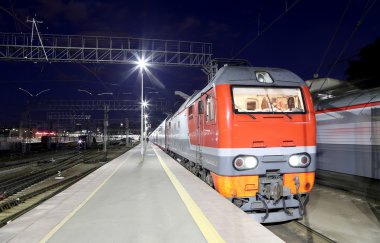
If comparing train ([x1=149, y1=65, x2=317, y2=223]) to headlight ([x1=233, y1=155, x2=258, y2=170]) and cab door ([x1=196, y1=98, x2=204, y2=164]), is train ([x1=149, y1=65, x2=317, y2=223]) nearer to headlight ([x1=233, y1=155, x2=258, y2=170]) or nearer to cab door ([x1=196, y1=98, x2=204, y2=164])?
headlight ([x1=233, y1=155, x2=258, y2=170])

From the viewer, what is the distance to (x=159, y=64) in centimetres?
2822

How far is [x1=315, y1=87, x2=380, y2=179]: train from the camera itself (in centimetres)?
992

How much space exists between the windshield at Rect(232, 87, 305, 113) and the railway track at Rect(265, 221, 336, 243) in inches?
107

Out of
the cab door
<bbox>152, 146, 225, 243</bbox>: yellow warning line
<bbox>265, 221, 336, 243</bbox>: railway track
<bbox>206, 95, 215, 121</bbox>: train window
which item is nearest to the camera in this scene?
<bbox>152, 146, 225, 243</bbox>: yellow warning line

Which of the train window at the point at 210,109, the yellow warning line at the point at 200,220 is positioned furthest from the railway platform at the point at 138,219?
the train window at the point at 210,109

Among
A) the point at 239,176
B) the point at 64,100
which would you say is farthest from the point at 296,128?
the point at 64,100

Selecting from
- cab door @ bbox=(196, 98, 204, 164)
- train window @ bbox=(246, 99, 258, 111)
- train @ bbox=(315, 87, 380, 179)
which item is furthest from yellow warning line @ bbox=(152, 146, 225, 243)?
train @ bbox=(315, 87, 380, 179)

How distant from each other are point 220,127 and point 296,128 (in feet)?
5.92

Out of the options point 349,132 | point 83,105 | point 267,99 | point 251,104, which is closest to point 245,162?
point 251,104

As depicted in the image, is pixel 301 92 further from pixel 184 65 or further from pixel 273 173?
pixel 184 65

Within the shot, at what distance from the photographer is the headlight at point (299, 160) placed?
787cm

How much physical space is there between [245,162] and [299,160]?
1325mm

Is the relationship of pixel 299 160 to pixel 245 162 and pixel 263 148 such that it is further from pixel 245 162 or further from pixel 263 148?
pixel 245 162

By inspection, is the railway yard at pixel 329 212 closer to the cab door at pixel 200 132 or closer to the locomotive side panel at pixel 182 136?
the cab door at pixel 200 132
